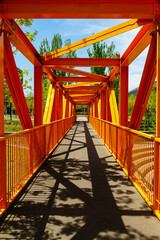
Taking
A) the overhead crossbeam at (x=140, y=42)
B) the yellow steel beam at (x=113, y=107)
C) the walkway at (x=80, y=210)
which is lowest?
the walkway at (x=80, y=210)

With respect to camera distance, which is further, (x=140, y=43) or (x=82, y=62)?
(x=82, y=62)

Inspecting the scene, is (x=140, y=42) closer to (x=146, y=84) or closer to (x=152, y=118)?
(x=146, y=84)

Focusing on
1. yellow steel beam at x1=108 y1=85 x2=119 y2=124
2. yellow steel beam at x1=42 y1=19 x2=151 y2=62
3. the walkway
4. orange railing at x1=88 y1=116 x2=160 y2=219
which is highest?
yellow steel beam at x1=42 y1=19 x2=151 y2=62

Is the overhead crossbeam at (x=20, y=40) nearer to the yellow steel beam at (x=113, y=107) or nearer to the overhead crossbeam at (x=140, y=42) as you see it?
the overhead crossbeam at (x=140, y=42)

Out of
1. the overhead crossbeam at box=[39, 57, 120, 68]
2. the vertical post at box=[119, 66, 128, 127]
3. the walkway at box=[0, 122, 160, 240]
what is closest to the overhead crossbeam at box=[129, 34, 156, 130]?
the walkway at box=[0, 122, 160, 240]

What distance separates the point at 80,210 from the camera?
3.43m

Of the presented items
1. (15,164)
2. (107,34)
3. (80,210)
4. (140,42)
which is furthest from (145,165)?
(107,34)

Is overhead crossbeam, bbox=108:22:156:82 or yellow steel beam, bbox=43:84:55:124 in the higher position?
overhead crossbeam, bbox=108:22:156:82

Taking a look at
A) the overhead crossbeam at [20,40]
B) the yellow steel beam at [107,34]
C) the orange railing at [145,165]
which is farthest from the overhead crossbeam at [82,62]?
the orange railing at [145,165]

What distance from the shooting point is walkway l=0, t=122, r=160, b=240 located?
2.77 m

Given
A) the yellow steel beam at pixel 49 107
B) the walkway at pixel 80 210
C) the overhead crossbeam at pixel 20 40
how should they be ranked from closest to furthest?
the walkway at pixel 80 210
the overhead crossbeam at pixel 20 40
the yellow steel beam at pixel 49 107

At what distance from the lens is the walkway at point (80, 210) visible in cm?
277

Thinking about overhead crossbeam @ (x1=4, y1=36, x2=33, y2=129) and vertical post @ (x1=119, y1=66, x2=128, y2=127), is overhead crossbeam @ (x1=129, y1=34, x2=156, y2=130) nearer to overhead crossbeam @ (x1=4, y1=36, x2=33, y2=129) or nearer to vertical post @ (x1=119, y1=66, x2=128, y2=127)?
vertical post @ (x1=119, y1=66, x2=128, y2=127)

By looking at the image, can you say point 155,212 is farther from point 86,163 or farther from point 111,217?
point 86,163
